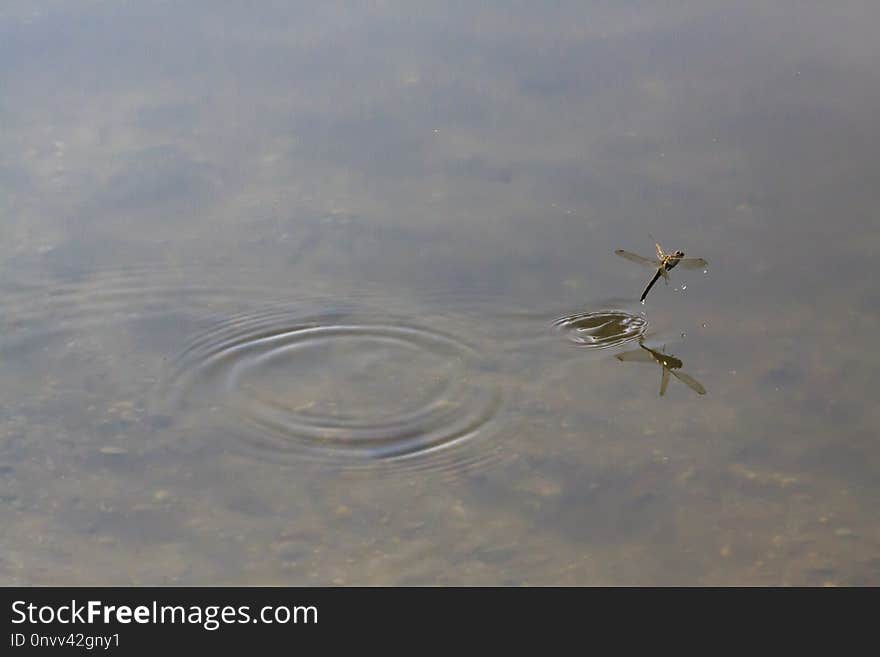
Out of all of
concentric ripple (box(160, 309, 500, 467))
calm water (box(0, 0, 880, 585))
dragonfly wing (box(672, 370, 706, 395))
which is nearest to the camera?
calm water (box(0, 0, 880, 585))

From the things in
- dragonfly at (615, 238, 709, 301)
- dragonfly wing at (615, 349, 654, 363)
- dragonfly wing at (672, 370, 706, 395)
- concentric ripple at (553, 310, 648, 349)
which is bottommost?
dragonfly wing at (672, 370, 706, 395)

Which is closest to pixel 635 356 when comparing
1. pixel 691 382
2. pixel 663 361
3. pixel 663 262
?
pixel 663 361

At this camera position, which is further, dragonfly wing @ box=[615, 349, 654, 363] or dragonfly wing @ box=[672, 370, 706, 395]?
dragonfly wing @ box=[615, 349, 654, 363]

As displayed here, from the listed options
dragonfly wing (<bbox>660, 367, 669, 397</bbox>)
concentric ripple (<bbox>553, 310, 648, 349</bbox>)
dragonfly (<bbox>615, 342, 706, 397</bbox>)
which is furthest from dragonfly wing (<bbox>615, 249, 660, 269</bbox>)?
dragonfly wing (<bbox>660, 367, 669, 397</bbox>)

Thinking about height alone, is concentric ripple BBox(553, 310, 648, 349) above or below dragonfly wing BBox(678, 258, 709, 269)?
below

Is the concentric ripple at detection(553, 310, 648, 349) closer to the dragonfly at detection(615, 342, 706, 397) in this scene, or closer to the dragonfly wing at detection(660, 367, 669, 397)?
the dragonfly at detection(615, 342, 706, 397)
